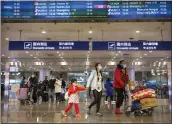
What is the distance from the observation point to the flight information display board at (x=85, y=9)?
356 inches

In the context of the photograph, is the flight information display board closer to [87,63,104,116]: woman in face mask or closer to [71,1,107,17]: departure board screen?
[71,1,107,17]: departure board screen

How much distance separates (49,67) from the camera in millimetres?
24141

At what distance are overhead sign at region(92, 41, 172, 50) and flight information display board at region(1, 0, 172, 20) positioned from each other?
7.13 ft

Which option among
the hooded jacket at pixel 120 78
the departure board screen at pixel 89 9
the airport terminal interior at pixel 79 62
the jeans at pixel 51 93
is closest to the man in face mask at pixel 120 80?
the hooded jacket at pixel 120 78

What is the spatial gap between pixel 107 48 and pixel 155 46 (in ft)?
6.11

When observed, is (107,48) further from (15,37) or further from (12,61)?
(12,61)

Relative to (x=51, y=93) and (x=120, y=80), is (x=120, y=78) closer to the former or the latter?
(x=120, y=80)

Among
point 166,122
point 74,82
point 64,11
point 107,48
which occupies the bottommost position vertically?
point 166,122

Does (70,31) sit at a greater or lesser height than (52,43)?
greater

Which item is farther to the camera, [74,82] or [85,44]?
[85,44]

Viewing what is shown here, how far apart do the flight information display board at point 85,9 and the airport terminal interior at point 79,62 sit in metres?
0.40

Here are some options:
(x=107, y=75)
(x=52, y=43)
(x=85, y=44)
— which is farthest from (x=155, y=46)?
(x=107, y=75)

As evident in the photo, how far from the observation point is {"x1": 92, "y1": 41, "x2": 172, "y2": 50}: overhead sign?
36.6 ft

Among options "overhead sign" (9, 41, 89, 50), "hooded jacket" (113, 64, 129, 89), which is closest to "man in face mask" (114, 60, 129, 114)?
"hooded jacket" (113, 64, 129, 89)
